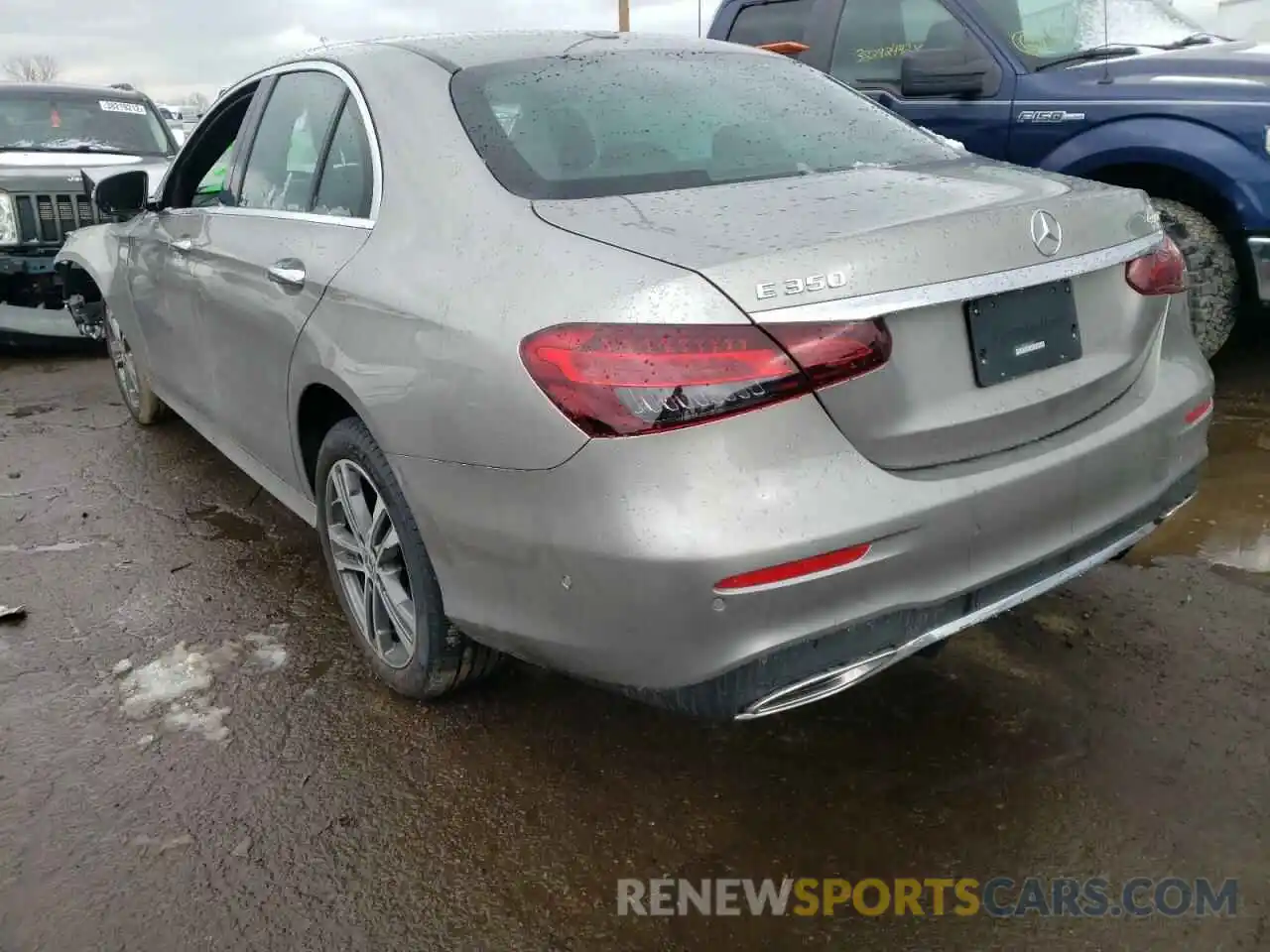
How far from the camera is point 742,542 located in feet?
5.71

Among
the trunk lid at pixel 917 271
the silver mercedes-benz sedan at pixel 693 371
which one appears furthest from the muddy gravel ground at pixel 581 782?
the trunk lid at pixel 917 271

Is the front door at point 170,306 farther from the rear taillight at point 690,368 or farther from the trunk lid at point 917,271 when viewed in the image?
the rear taillight at point 690,368

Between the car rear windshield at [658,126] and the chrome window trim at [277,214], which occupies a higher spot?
the car rear windshield at [658,126]

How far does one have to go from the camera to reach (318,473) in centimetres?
275

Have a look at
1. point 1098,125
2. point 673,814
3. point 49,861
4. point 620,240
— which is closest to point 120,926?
point 49,861

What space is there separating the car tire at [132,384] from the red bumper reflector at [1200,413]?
13.9 feet

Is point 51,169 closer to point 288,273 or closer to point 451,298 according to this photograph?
point 288,273

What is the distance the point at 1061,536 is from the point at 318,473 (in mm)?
1834

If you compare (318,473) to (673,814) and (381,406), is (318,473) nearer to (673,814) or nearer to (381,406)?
(381,406)

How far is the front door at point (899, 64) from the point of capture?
15.9 ft

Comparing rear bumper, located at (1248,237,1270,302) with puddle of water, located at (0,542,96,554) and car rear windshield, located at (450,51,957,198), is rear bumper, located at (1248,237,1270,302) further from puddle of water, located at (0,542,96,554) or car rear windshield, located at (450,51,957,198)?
puddle of water, located at (0,542,96,554)

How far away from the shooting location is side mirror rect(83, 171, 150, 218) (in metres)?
4.07

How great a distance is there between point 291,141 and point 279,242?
17.2 inches

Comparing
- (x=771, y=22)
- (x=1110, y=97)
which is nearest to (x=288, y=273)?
(x=1110, y=97)
